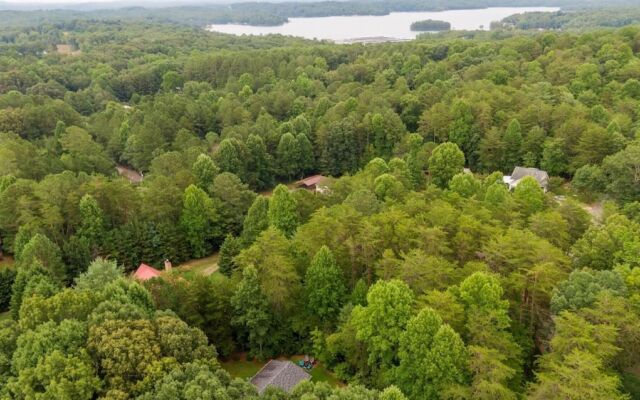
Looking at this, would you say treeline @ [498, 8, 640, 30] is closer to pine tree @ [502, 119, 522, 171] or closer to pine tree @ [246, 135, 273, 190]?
pine tree @ [502, 119, 522, 171]

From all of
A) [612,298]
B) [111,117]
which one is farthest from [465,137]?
[111,117]

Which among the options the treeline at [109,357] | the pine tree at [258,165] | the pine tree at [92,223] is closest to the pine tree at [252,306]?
the treeline at [109,357]

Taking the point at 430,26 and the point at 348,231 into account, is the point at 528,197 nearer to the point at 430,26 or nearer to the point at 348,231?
the point at 348,231

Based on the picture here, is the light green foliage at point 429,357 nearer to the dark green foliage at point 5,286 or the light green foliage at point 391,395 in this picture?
the light green foliage at point 391,395

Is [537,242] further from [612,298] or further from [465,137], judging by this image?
[465,137]

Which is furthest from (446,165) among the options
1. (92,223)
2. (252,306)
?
(92,223)

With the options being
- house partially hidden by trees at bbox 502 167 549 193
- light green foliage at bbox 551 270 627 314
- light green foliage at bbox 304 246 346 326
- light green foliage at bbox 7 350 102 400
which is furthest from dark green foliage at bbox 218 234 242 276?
house partially hidden by trees at bbox 502 167 549 193
